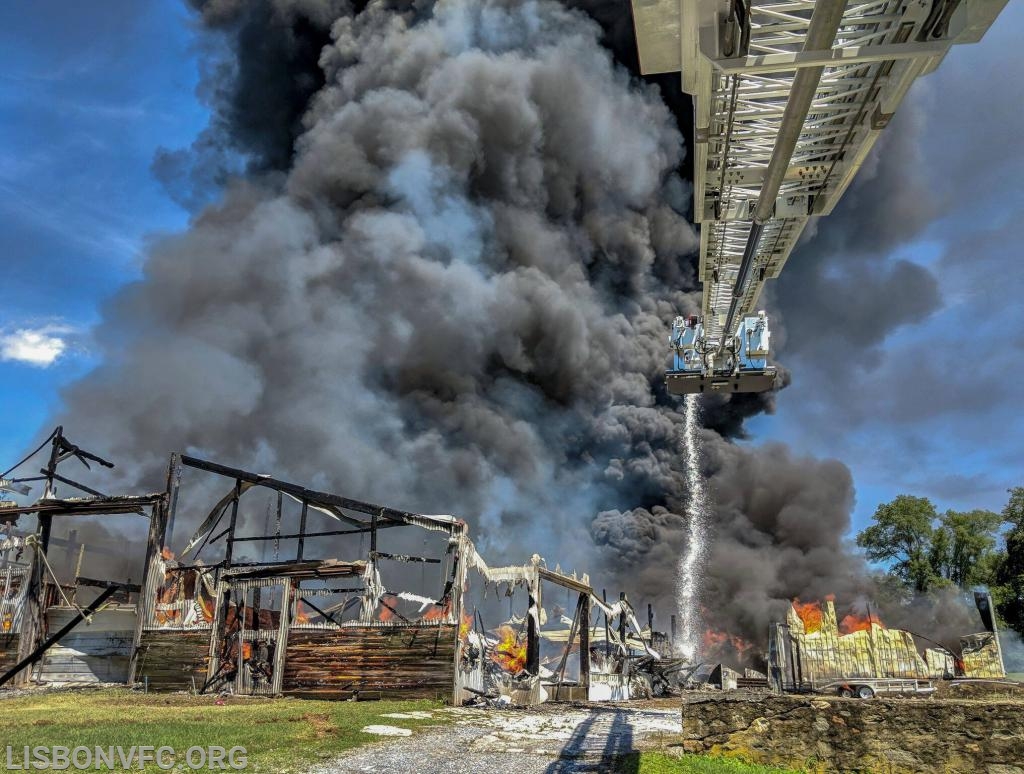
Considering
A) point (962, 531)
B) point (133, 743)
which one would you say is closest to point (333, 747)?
point (133, 743)

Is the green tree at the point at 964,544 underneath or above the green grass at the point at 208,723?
above

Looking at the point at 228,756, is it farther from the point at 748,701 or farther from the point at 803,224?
the point at 803,224

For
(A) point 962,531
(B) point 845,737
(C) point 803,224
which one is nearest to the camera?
(C) point 803,224

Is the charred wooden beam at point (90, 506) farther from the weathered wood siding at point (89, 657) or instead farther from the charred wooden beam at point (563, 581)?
the charred wooden beam at point (563, 581)

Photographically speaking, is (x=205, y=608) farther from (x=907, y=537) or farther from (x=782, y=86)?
(x=907, y=537)

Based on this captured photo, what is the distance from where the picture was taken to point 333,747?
36.8ft

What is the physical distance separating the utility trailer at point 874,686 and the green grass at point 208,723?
1244cm

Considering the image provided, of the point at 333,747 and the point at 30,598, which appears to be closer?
the point at 333,747

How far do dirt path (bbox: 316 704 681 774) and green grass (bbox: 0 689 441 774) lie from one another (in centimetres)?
69

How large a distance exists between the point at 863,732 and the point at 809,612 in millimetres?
46902

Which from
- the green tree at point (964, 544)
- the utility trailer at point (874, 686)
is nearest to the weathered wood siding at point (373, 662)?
the utility trailer at point (874, 686)

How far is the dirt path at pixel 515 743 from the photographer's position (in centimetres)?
1025

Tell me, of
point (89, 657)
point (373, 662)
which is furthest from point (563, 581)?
point (89, 657)

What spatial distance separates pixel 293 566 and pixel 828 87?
737 inches
